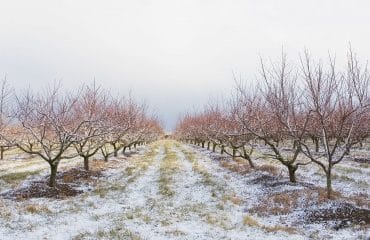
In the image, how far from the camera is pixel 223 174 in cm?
2998

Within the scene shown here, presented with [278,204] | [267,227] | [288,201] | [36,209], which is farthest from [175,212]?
[36,209]

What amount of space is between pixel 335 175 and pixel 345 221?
12557 mm

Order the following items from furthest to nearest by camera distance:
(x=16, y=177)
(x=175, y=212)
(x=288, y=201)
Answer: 1. (x=16, y=177)
2. (x=288, y=201)
3. (x=175, y=212)

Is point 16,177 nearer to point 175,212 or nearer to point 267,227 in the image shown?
point 175,212

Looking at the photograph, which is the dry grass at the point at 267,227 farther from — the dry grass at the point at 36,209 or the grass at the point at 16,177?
the grass at the point at 16,177

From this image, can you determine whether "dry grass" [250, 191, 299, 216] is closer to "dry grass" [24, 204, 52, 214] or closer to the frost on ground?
the frost on ground

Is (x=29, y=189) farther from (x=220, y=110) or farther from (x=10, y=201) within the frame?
(x=220, y=110)

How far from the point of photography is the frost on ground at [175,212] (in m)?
13.9

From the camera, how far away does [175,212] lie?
57.2ft

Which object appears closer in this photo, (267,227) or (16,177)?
(267,227)

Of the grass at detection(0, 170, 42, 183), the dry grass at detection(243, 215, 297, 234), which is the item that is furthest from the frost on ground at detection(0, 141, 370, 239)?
the grass at detection(0, 170, 42, 183)

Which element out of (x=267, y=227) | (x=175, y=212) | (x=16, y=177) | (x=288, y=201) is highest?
(x=16, y=177)

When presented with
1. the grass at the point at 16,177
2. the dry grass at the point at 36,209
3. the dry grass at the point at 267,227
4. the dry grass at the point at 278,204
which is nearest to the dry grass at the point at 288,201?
the dry grass at the point at 278,204

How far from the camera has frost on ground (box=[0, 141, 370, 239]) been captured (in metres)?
13.9
